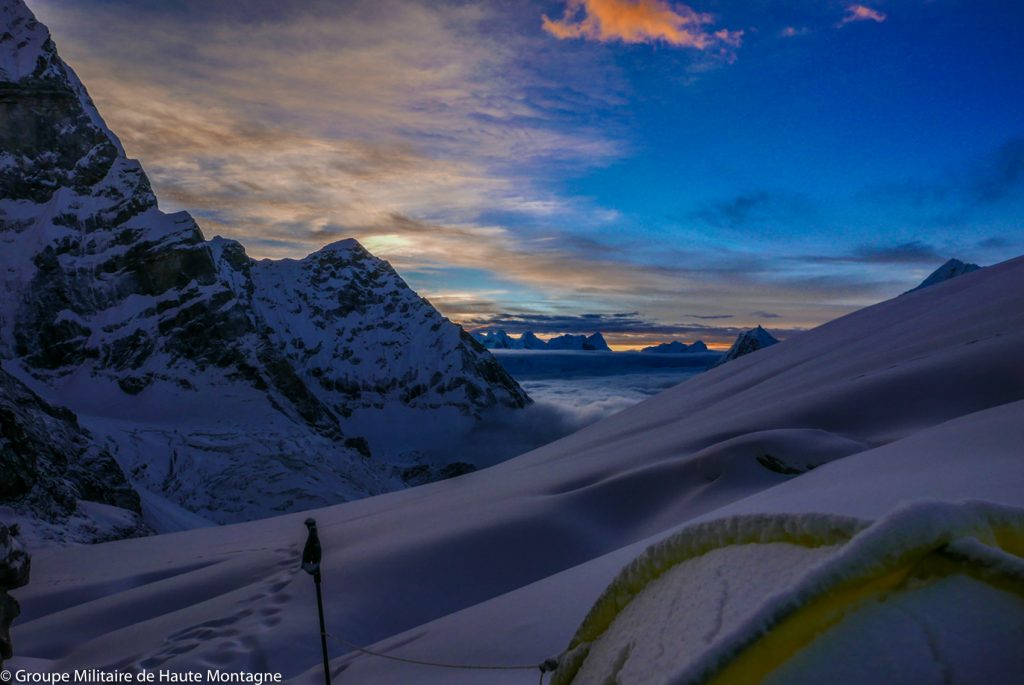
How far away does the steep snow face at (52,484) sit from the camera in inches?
847

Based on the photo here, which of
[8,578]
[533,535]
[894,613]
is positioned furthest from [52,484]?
[894,613]

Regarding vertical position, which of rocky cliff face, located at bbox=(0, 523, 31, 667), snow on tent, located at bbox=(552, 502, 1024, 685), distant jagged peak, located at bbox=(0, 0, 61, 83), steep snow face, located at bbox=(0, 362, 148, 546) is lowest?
steep snow face, located at bbox=(0, 362, 148, 546)

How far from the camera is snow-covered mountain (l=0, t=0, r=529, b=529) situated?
7494 cm

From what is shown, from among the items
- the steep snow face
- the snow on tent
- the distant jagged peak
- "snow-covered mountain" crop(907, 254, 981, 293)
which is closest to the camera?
the snow on tent

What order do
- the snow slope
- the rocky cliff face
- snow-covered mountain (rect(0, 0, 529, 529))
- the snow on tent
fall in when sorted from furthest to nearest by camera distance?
snow-covered mountain (rect(0, 0, 529, 529)) < the rocky cliff face < the snow slope < the snow on tent

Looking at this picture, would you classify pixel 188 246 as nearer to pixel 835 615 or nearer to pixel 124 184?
pixel 124 184

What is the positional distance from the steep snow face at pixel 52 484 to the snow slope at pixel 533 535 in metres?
7.45

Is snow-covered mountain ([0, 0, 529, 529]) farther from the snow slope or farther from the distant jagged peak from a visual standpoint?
the snow slope

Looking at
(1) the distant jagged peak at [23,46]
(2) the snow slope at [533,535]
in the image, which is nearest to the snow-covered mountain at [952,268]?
(2) the snow slope at [533,535]

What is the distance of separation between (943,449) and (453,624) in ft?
17.5

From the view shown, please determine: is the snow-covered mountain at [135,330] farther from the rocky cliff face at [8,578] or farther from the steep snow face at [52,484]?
the rocky cliff face at [8,578]

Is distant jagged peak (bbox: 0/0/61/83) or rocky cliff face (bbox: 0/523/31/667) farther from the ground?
distant jagged peak (bbox: 0/0/61/83)

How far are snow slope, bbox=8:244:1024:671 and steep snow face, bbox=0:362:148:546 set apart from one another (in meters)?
7.45

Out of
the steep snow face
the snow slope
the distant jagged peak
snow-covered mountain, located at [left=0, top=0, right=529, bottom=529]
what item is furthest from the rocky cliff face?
the distant jagged peak
